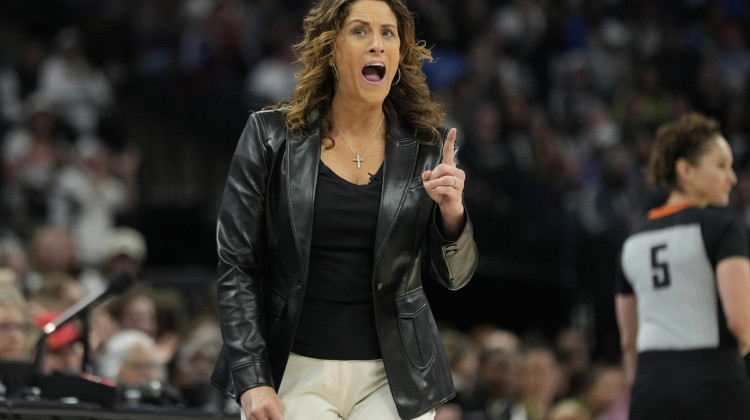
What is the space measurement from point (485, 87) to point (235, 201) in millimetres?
8844

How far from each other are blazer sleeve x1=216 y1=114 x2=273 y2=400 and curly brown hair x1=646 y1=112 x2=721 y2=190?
2225 millimetres

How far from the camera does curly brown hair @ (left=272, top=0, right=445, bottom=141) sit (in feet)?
10.2

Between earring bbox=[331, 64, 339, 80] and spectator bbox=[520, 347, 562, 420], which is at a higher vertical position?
earring bbox=[331, 64, 339, 80]

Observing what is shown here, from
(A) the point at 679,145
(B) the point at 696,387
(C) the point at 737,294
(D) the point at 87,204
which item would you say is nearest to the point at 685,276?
(C) the point at 737,294

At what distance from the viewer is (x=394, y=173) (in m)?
3.07

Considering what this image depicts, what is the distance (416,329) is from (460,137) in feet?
24.8

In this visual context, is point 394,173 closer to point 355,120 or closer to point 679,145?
point 355,120

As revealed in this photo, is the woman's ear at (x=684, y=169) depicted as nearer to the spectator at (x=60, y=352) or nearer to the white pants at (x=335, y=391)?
the white pants at (x=335, y=391)

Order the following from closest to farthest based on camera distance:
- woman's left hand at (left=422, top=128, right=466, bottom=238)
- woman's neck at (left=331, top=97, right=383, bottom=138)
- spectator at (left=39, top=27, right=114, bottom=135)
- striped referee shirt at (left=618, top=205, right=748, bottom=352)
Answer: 1. woman's left hand at (left=422, top=128, right=466, bottom=238)
2. woman's neck at (left=331, top=97, right=383, bottom=138)
3. striped referee shirt at (left=618, top=205, right=748, bottom=352)
4. spectator at (left=39, top=27, right=114, bottom=135)

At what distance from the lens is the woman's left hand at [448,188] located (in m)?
2.86

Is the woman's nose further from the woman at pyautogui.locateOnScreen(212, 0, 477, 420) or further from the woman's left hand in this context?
the woman's left hand

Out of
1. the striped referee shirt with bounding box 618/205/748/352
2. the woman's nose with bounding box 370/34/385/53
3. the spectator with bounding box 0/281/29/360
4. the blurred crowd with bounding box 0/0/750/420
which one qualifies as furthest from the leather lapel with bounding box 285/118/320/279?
the blurred crowd with bounding box 0/0/750/420

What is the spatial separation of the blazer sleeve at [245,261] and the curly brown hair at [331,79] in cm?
13

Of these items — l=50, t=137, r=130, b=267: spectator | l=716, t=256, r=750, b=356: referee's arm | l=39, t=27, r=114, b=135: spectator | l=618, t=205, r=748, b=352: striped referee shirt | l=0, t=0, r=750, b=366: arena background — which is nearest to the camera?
l=716, t=256, r=750, b=356: referee's arm
